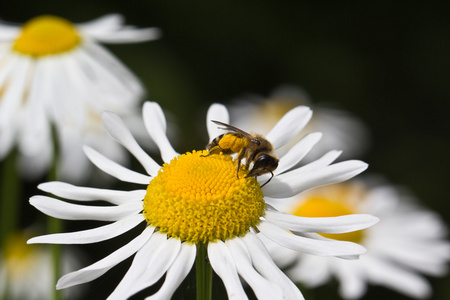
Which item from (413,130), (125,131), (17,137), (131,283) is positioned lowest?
(131,283)

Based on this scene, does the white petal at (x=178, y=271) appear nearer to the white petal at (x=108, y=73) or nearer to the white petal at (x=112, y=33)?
the white petal at (x=108, y=73)

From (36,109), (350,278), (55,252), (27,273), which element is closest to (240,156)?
(55,252)

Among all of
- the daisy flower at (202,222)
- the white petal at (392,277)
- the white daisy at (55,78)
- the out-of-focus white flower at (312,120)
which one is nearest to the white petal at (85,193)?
the daisy flower at (202,222)

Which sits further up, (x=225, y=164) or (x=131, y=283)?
(x=225, y=164)

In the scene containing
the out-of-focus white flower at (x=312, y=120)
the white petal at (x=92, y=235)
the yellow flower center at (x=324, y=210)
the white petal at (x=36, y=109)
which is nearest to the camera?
the white petal at (x=92, y=235)

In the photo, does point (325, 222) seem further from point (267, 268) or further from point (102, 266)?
point (102, 266)

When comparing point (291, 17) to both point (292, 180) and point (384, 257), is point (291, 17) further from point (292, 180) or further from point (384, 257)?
point (292, 180)

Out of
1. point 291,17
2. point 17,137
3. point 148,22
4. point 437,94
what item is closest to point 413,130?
point 437,94
